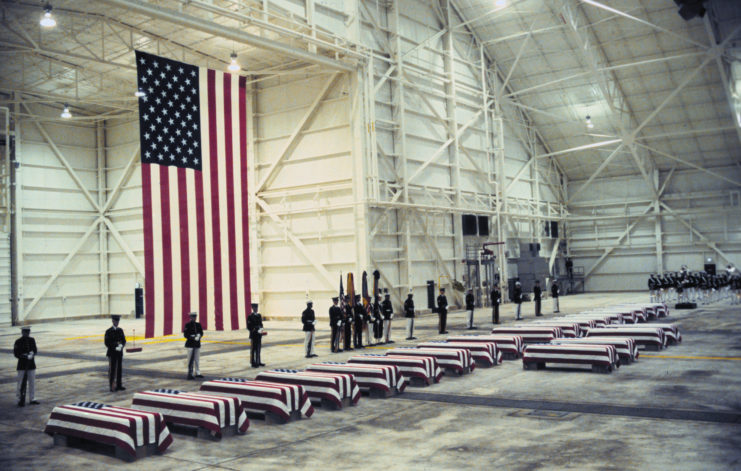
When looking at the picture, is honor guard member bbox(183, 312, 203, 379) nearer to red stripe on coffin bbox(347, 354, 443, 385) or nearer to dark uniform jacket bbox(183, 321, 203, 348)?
dark uniform jacket bbox(183, 321, 203, 348)

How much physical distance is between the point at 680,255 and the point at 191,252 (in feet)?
123

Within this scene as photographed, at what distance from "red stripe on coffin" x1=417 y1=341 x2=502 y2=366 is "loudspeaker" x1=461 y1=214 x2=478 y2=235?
2057cm

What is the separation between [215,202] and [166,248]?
7.58ft

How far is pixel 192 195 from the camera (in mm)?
19000

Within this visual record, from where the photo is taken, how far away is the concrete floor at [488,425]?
875cm

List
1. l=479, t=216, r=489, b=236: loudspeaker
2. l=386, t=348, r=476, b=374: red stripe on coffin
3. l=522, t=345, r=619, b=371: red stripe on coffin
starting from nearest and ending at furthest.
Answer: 1. l=522, t=345, r=619, b=371: red stripe on coffin
2. l=386, t=348, r=476, b=374: red stripe on coffin
3. l=479, t=216, r=489, b=236: loudspeaker

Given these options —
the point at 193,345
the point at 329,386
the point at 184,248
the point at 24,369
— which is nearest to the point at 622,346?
the point at 329,386

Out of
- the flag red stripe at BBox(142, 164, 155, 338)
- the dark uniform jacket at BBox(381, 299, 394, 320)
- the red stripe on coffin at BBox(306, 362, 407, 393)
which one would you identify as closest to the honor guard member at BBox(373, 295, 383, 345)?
the dark uniform jacket at BBox(381, 299, 394, 320)

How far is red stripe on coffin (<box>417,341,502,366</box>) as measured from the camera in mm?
16469

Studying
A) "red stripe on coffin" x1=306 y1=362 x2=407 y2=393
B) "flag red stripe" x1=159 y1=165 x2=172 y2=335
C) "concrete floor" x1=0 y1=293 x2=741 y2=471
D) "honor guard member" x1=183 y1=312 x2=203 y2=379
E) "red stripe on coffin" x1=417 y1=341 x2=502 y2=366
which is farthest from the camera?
"flag red stripe" x1=159 y1=165 x2=172 y2=335

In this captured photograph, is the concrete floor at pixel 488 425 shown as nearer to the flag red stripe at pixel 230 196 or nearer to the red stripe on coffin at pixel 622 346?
the red stripe on coffin at pixel 622 346

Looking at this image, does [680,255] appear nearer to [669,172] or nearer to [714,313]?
[669,172]

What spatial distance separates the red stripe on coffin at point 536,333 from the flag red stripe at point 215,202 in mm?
8652

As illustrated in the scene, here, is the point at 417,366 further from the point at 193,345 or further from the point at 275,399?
the point at 193,345
